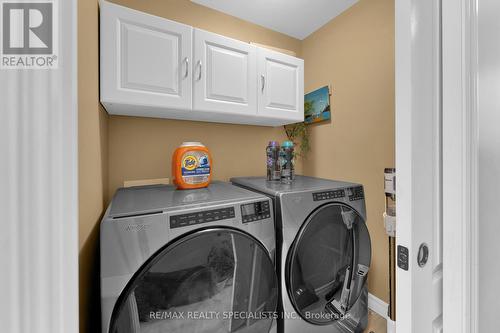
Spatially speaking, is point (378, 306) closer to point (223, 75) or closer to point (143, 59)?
point (223, 75)

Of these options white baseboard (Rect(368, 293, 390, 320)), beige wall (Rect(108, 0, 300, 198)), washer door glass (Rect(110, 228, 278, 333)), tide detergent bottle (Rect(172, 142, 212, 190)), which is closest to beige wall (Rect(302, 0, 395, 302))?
white baseboard (Rect(368, 293, 390, 320))

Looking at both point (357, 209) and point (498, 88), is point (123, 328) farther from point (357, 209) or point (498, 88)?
point (498, 88)

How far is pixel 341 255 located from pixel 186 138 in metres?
1.43

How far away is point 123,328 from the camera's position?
2.52ft

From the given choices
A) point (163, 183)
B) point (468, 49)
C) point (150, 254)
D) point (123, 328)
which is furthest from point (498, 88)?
point (163, 183)

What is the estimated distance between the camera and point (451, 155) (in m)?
0.63

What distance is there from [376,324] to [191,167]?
69.9 inches

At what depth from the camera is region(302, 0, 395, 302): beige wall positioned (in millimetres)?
1607

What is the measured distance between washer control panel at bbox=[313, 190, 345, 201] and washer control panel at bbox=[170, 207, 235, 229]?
1.79 feet

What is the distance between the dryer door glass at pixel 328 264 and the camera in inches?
46.4
